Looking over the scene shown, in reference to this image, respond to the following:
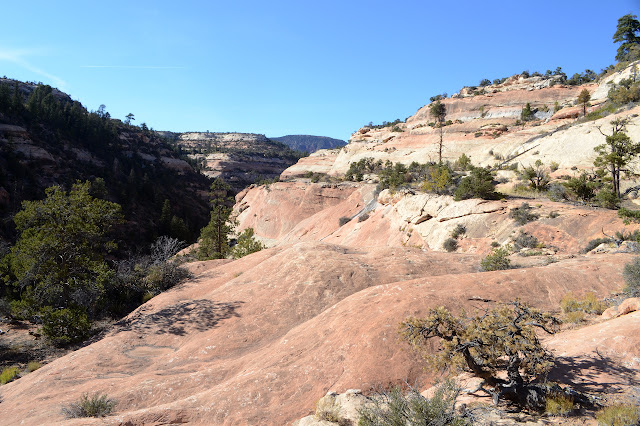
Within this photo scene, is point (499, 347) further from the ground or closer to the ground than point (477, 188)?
closer to the ground

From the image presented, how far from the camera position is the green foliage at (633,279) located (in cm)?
816

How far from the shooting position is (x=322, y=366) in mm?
7004

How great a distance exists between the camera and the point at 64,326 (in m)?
13.4

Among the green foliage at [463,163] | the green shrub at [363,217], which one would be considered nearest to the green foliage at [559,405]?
the green shrub at [363,217]

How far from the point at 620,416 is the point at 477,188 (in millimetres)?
20658

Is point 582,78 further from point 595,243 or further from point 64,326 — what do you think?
point 64,326

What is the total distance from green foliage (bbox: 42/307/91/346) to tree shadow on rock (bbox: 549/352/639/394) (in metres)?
15.0

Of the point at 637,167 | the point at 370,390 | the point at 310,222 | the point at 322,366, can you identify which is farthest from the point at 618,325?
the point at 310,222

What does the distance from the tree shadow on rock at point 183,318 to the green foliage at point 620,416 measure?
9.17m

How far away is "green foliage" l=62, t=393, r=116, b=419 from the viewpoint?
650 cm

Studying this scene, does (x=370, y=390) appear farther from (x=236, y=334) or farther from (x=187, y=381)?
(x=236, y=334)

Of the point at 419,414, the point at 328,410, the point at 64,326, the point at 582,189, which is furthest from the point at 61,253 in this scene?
the point at 582,189

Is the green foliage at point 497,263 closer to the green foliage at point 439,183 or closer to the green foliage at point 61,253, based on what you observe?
the green foliage at point 61,253

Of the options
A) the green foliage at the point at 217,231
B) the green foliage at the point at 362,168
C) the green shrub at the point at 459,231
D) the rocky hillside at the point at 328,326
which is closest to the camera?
the rocky hillside at the point at 328,326
